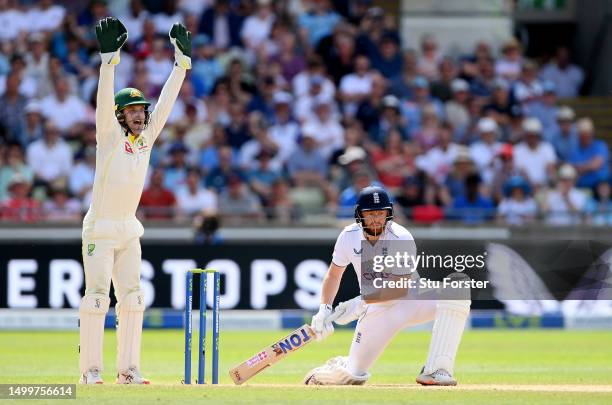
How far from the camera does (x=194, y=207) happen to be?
1544 cm

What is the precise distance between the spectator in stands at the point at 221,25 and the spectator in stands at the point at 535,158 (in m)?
3.77

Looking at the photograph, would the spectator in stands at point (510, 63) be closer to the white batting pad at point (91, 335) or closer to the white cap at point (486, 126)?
the white cap at point (486, 126)

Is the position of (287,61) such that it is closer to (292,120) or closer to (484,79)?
(292,120)

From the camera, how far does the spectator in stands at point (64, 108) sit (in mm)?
16328

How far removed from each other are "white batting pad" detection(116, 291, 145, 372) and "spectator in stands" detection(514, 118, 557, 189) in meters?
8.69

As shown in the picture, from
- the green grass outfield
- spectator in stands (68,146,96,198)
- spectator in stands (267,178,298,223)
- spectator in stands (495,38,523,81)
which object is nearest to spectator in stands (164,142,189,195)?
spectator in stands (68,146,96,198)

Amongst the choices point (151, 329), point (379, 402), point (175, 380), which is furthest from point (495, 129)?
point (379, 402)

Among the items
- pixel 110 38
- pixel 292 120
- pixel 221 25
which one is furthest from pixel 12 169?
pixel 110 38

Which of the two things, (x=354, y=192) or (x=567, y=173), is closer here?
(x=354, y=192)

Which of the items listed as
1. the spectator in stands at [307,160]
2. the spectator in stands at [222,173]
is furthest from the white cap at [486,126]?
the spectator in stands at [222,173]

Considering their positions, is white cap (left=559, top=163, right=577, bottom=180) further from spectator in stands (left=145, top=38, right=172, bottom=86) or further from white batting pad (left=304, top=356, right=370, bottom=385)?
white batting pad (left=304, top=356, right=370, bottom=385)

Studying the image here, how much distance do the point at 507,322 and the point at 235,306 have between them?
9.63 ft

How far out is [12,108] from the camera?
16.3 m

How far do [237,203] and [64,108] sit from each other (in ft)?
8.22
